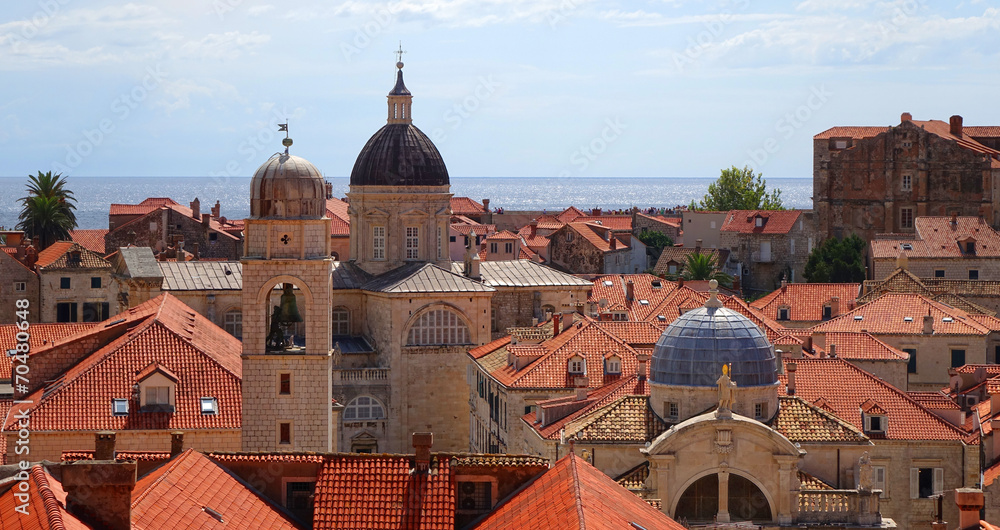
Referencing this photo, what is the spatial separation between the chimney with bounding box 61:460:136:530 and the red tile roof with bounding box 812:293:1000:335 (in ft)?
160

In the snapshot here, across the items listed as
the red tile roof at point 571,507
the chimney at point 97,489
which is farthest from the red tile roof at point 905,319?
the chimney at point 97,489

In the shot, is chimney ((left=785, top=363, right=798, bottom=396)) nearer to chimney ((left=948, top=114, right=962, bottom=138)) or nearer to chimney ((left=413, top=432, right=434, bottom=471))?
chimney ((left=413, top=432, right=434, bottom=471))

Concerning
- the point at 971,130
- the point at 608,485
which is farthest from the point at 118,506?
the point at 971,130

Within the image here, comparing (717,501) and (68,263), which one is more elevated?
(68,263)

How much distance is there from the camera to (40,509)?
2370 centimetres

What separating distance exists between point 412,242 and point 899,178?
157 ft

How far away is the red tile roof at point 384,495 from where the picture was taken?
2955 centimetres

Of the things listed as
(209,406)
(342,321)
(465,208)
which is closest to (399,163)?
(342,321)

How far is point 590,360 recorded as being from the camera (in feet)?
185

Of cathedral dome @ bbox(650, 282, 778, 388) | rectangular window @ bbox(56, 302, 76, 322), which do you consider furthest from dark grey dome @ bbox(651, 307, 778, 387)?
rectangular window @ bbox(56, 302, 76, 322)

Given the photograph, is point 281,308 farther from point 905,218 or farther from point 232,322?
point 905,218

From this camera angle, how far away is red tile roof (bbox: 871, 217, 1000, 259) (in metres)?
92.7

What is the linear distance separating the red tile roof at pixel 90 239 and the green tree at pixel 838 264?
153 ft

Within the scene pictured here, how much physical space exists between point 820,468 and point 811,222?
76.0m
